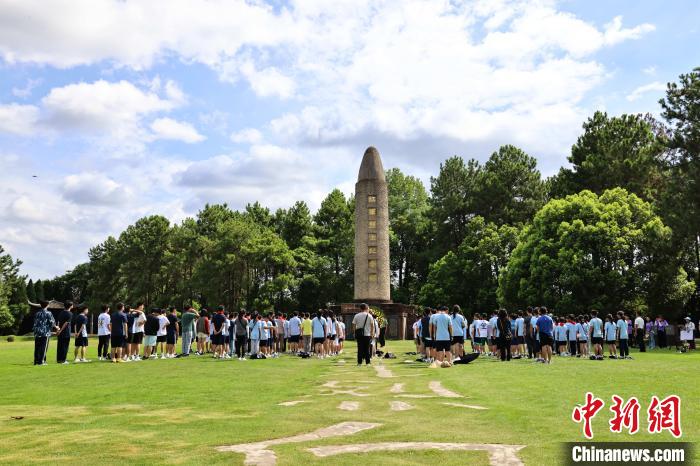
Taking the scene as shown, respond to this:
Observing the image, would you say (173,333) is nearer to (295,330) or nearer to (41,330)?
(295,330)

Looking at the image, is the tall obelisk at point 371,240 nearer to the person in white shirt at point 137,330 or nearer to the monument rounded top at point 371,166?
the monument rounded top at point 371,166

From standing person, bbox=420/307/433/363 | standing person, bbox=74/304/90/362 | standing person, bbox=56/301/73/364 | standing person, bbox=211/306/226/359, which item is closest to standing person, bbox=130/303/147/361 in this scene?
standing person, bbox=74/304/90/362

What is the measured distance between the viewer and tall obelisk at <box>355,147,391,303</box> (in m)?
47.4

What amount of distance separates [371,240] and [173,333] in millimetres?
25640

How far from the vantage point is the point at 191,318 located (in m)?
24.4

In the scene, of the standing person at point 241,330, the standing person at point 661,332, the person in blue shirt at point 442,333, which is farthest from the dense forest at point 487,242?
the standing person at point 241,330

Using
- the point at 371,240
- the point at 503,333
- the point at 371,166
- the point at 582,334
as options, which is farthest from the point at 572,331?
the point at 371,166

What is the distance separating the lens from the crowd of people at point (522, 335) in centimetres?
1894

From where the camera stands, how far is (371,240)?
47656 millimetres

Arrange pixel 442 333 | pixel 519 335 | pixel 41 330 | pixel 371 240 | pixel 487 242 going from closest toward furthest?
pixel 442 333 < pixel 41 330 < pixel 519 335 < pixel 371 240 < pixel 487 242

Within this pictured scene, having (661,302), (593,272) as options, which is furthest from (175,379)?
(661,302)

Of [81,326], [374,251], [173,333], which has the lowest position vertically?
[173,333]

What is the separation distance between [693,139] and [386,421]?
33.1m

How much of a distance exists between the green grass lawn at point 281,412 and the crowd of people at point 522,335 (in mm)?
2497
